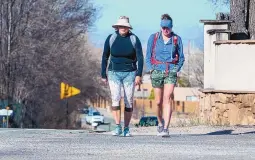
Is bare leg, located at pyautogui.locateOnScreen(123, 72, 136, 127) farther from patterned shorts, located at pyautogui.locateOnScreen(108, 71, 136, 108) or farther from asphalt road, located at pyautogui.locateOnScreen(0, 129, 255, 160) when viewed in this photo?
asphalt road, located at pyautogui.locateOnScreen(0, 129, 255, 160)

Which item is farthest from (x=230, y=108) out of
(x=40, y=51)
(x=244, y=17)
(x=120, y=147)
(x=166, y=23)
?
(x=40, y=51)

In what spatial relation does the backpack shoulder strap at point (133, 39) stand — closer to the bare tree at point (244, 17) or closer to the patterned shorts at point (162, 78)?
the patterned shorts at point (162, 78)

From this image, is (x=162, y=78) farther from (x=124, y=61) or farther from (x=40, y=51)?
(x=40, y=51)

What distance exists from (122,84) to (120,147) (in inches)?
108

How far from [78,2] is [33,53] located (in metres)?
5.48

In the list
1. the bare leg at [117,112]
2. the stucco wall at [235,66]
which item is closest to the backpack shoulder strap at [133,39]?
the bare leg at [117,112]

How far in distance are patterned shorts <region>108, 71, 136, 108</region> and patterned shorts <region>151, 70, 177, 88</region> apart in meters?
0.38

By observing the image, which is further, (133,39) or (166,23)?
(133,39)

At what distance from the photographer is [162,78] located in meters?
14.2

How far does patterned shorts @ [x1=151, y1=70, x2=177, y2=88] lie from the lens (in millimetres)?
14172

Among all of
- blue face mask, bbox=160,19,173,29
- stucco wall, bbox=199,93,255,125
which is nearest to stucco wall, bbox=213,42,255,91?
stucco wall, bbox=199,93,255,125

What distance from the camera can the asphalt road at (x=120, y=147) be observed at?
35.6 ft

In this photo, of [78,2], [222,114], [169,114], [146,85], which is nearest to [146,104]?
[146,85]

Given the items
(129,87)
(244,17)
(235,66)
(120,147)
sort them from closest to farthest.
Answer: (120,147), (129,87), (235,66), (244,17)
